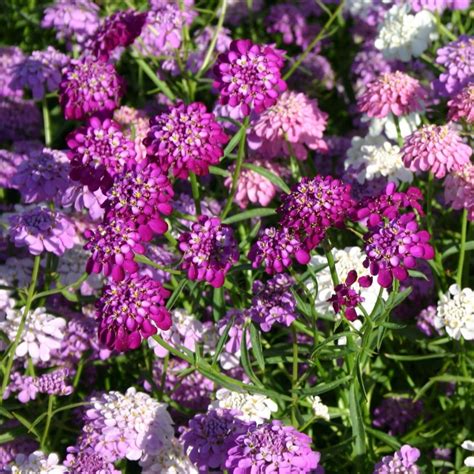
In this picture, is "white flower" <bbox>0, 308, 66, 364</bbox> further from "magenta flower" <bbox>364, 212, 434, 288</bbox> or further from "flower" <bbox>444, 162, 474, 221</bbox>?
"flower" <bbox>444, 162, 474, 221</bbox>

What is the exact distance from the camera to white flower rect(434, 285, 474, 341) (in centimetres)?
266

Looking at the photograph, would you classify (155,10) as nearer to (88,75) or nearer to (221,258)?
(88,75)

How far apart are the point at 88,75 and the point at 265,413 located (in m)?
1.24

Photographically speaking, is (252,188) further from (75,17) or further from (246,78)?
(75,17)

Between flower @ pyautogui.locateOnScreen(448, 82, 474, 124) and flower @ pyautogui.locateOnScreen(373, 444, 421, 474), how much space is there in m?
1.01

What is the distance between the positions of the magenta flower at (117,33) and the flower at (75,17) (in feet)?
2.10

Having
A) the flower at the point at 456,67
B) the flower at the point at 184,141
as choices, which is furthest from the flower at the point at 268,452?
the flower at the point at 456,67

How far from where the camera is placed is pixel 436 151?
265 cm

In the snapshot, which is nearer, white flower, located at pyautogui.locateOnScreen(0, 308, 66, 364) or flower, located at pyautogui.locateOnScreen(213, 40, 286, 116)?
flower, located at pyautogui.locateOnScreen(213, 40, 286, 116)

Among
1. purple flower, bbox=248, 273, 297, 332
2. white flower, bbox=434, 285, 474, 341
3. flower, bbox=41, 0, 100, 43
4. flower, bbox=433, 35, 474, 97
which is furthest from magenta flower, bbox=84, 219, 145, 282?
flower, bbox=41, 0, 100, 43

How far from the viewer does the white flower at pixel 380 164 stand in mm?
3043

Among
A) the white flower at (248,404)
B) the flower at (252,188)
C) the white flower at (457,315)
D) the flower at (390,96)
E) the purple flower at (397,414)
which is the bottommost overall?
the purple flower at (397,414)

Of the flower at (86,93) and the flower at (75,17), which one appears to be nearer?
the flower at (86,93)

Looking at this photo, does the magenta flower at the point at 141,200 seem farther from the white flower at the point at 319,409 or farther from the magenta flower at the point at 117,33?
the magenta flower at the point at 117,33
